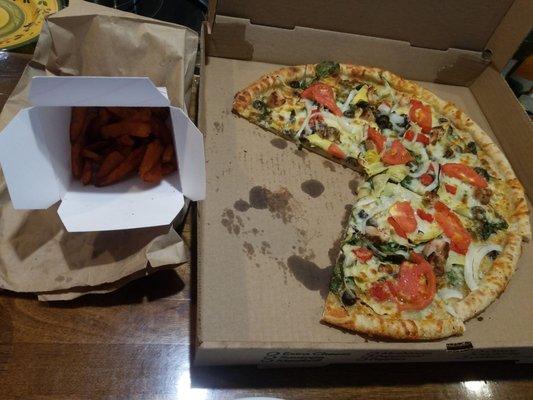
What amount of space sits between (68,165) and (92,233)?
0.74 ft

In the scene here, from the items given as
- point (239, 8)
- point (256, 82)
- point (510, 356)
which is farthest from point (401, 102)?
point (510, 356)

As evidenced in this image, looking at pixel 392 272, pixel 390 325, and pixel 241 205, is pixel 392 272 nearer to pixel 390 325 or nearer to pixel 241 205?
pixel 390 325

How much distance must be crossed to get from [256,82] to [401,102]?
716 millimetres

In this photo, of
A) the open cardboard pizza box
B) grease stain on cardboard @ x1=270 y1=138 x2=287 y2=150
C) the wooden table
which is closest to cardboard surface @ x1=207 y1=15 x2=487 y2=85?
the open cardboard pizza box

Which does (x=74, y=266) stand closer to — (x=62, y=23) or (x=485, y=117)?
(x=62, y=23)

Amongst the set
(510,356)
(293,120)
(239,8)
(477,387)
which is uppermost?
(239,8)

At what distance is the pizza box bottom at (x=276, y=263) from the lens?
138 cm

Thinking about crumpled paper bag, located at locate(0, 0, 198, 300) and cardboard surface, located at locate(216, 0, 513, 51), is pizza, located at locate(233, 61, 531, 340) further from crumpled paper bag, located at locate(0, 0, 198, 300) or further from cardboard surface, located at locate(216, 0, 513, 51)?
crumpled paper bag, located at locate(0, 0, 198, 300)

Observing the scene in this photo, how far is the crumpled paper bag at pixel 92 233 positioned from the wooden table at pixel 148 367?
102 millimetres

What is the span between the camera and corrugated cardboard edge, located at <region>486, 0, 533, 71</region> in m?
2.11

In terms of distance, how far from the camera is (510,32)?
7.14 feet

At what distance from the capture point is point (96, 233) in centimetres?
146

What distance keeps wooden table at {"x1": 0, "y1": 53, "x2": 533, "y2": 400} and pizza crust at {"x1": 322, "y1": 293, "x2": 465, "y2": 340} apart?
0.14 m

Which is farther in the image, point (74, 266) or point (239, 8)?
point (239, 8)
